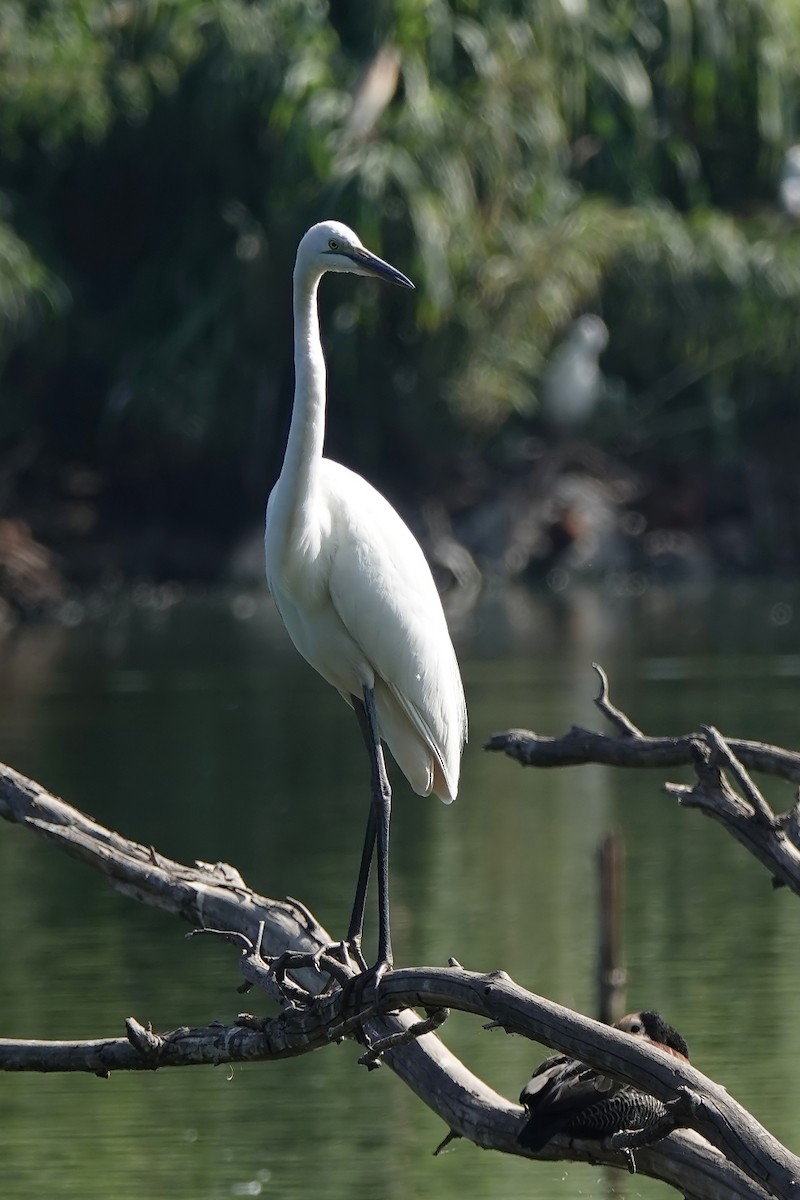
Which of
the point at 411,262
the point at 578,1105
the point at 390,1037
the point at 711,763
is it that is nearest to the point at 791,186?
the point at 411,262

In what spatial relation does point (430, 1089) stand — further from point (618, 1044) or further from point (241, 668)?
point (241, 668)

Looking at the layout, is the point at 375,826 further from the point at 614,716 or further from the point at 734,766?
the point at 734,766

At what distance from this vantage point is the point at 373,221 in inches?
992

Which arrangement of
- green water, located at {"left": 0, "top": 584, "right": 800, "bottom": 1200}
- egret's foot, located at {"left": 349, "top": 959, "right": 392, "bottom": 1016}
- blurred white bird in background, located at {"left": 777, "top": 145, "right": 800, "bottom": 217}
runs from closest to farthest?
egret's foot, located at {"left": 349, "top": 959, "right": 392, "bottom": 1016} < green water, located at {"left": 0, "top": 584, "right": 800, "bottom": 1200} < blurred white bird in background, located at {"left": 777, "top": 145, "right": 800, "bottom": 217}

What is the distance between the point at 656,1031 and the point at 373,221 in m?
20.2

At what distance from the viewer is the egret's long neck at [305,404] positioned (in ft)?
19.3

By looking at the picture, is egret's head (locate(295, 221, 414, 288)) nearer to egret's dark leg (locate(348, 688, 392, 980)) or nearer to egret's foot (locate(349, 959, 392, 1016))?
egret's dark leg (locate(348, 688, 392, 980))

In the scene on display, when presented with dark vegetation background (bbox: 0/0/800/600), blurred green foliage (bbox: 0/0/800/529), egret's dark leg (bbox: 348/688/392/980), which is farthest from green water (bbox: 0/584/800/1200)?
dark vegetation background (bbox: 0/0/800/600)

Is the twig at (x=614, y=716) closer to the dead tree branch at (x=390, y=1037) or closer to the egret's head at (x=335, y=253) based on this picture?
the dead tree branch at (x=390, y=1037)

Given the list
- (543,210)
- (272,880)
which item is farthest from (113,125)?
(272,880)

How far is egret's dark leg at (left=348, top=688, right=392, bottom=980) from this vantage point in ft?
19.0

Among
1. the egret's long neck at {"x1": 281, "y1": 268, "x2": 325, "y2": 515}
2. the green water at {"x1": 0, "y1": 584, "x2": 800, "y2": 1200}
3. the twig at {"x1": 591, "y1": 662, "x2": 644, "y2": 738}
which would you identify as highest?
the egret's long neck at {"x1": 281, "y1": 268, "x2": 325, "y2": 515}

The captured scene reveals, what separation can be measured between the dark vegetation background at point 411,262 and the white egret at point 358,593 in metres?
19.2

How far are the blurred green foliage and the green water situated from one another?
5.86m
